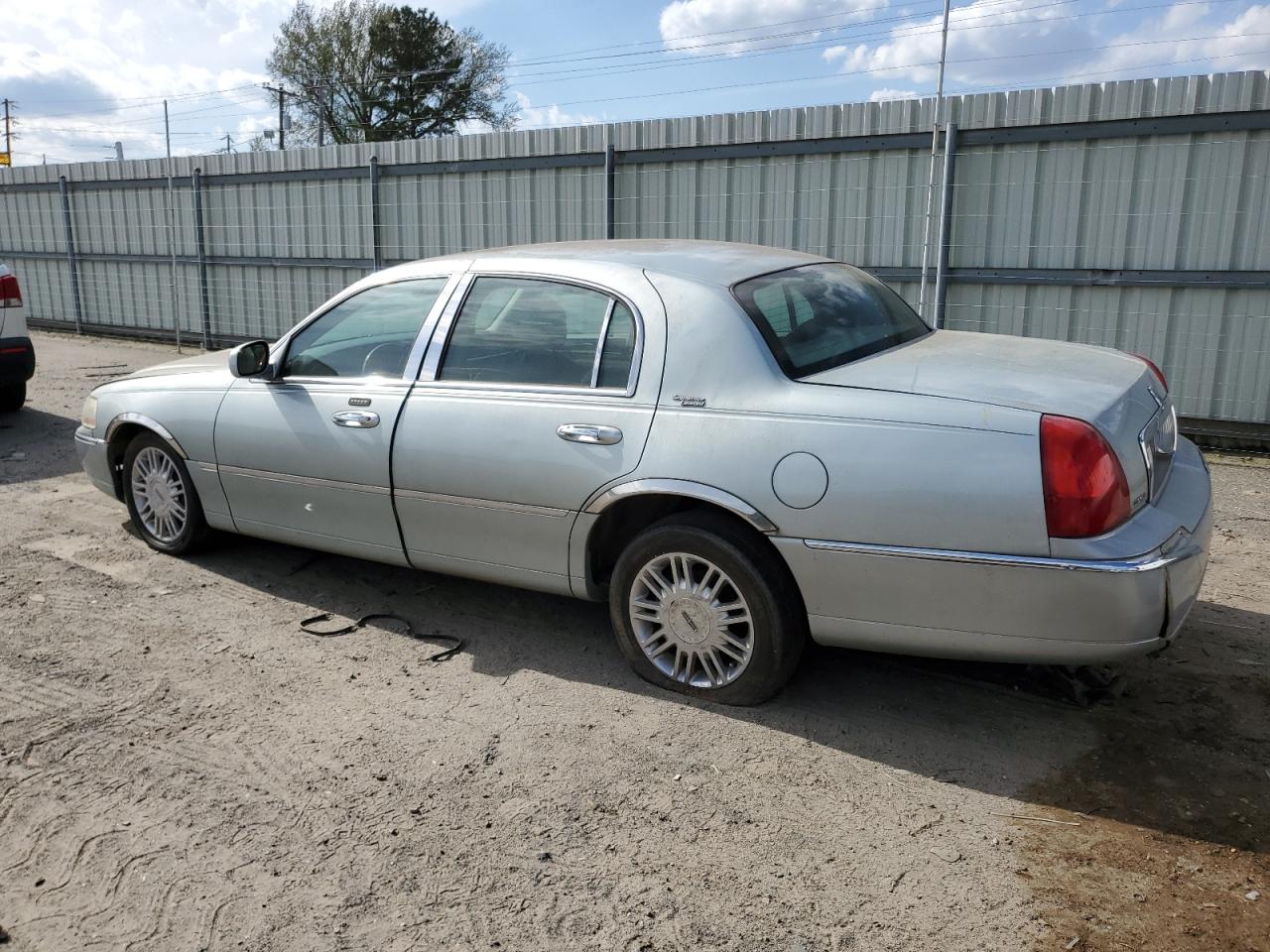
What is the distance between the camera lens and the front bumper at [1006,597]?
3.21 meters

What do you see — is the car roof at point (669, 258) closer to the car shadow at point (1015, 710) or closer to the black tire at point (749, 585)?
the black tire at point (749, 585)

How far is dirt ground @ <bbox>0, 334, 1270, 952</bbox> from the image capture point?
277cm

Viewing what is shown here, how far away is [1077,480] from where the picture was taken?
125 inches

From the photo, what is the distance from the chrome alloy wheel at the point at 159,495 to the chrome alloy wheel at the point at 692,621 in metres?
2.81

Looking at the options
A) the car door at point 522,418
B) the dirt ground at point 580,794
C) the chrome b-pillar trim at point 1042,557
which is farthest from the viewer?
the car door at point 522,418

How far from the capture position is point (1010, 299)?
897 centimetres

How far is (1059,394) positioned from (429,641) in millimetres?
2768

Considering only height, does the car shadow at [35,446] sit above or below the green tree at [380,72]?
below

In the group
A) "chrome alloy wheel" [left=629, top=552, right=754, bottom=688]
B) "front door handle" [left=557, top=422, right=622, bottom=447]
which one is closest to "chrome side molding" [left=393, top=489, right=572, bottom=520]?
"front door handle" [left=557, top=422, right=622, bottom=447]

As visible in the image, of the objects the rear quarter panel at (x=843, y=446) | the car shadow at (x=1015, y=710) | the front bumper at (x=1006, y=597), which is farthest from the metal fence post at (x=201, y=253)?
the front bumper at (x=1006, y=597)

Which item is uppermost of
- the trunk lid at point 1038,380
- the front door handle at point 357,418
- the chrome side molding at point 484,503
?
the trunk lid at point 1038,380

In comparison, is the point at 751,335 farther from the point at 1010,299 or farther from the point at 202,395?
the point at 1010,299

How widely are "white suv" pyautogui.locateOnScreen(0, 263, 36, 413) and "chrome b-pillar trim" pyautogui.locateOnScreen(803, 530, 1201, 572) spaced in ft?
27.5

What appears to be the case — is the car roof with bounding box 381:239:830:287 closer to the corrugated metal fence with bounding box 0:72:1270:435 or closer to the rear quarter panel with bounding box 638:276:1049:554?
the rear quarter panel with bounding box 638:276:1049:554
